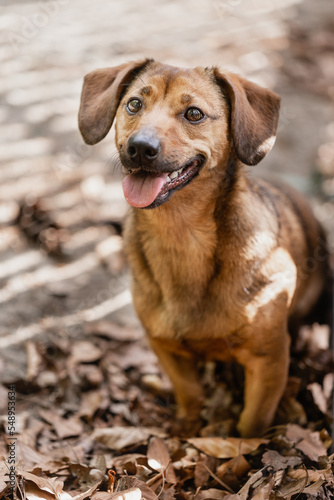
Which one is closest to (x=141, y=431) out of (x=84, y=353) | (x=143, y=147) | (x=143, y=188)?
(x=84, y=353)

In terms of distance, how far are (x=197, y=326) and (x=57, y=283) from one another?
1.82m

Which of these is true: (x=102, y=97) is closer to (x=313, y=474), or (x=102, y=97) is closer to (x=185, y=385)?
(x=185, y=385)

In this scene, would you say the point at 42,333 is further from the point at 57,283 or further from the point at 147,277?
the point at 147,277

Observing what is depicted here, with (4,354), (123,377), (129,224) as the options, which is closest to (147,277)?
(129,224)

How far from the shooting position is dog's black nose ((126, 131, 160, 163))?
2715mm

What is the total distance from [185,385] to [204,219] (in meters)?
1.25

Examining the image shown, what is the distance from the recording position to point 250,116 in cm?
307

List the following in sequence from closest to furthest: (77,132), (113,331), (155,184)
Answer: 1. (155,184)
2. (113,331)
3. (77,132)

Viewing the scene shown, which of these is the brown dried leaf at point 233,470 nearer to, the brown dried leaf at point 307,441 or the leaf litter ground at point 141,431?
the leaf litter ground at point 141,431

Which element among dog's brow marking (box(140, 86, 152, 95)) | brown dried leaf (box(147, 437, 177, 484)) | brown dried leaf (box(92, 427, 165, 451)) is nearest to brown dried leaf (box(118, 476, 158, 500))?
brown dried leaf (box(147, 437, 177, 484))

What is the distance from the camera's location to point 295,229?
3906 mm

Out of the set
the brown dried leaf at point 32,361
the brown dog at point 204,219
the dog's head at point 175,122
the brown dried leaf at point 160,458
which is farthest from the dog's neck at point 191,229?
the brown dried leaf at point 32,361

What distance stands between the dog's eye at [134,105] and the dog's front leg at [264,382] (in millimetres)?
1518

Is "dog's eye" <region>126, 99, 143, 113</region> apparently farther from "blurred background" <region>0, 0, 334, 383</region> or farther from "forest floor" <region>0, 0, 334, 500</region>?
"blurred background" <region>0, 0, 334, 383</region>
